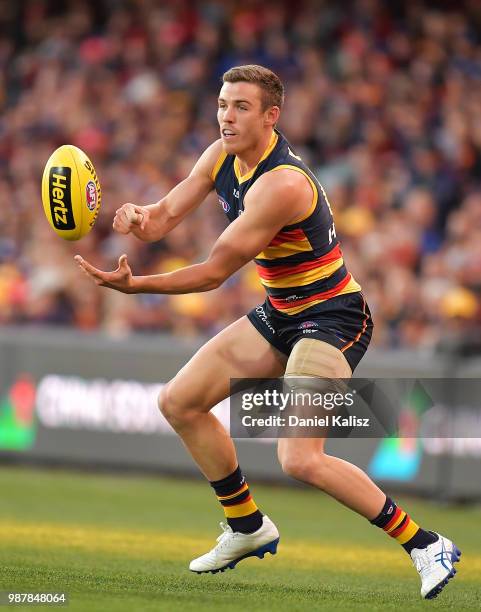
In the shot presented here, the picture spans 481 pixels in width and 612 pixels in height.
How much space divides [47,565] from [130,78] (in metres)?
12.3

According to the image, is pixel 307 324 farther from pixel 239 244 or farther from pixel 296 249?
pixel 239 244

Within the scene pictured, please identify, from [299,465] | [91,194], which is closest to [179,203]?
[91,194]

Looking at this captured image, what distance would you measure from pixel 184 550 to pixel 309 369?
250 centimetres

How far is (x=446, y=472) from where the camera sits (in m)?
12.1

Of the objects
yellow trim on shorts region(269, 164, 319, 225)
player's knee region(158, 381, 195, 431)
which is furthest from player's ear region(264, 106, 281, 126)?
player's knee region(158, 381, 195, 431)

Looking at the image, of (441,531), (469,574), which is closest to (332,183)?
(441,531)

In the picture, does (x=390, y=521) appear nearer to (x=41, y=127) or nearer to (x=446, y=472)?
(x=446, y=472)

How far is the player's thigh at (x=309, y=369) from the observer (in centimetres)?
679

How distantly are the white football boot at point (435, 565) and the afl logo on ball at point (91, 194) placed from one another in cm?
251

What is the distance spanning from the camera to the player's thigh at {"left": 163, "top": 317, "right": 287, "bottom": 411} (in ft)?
23.6

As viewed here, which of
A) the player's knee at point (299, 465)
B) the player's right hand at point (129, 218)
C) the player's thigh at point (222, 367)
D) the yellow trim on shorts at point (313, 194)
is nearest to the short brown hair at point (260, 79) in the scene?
the yellow trim on shorts at point (313, 194)

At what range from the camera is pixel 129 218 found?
7109 millimetres

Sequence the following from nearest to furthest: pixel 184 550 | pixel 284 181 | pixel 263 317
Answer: pixel 284 181, pixel 263 317, pixel 184 550

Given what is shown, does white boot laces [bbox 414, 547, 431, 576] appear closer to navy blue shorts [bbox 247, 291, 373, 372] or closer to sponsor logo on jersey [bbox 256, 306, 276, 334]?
navy blue shorts [bbox 247, 291, 373, 372]
